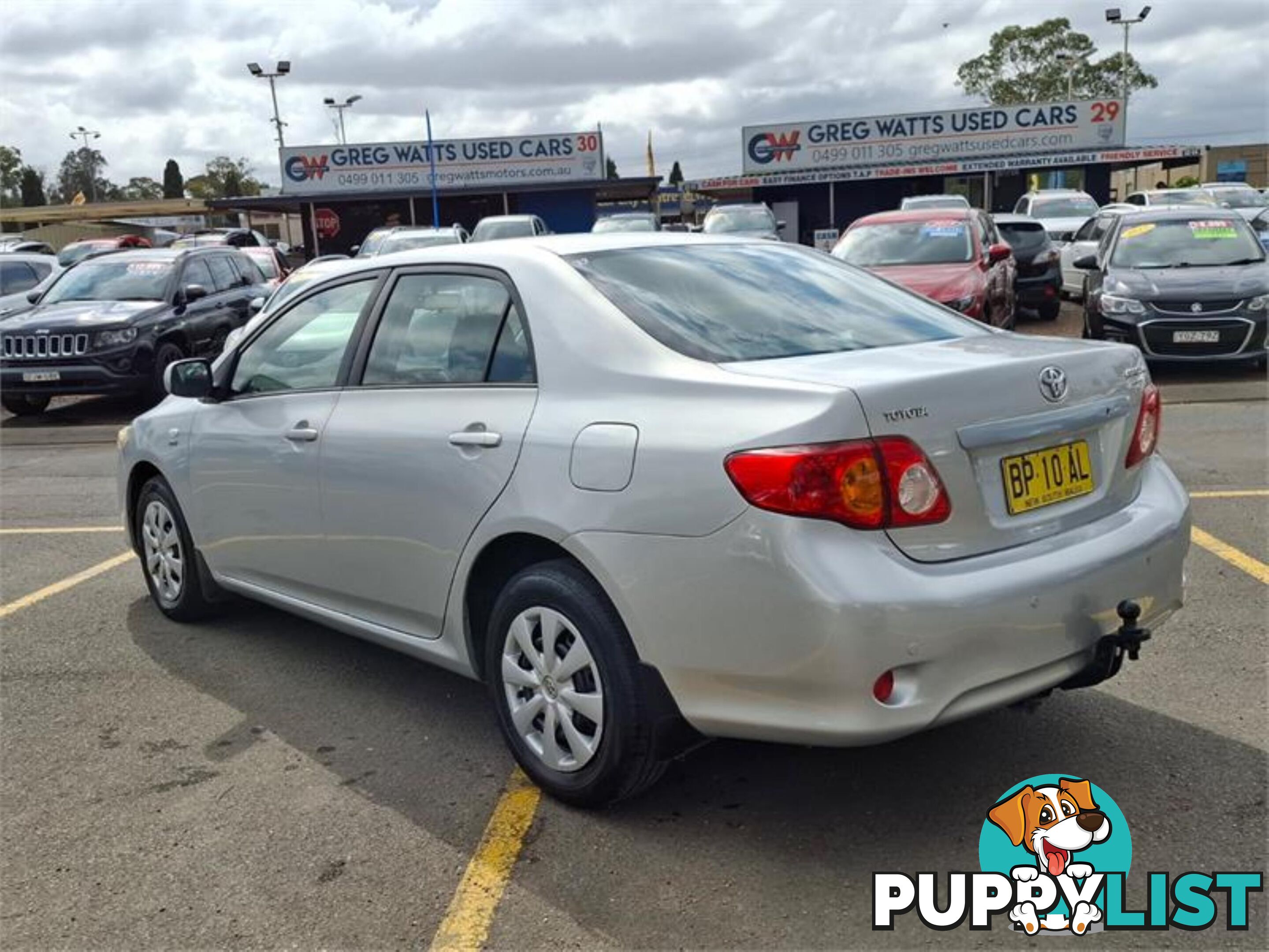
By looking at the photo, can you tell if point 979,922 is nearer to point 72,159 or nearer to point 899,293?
point 899,293

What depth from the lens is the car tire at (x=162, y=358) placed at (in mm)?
12523

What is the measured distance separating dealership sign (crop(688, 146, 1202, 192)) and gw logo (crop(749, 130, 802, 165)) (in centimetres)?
46

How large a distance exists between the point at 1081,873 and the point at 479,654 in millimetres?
1839

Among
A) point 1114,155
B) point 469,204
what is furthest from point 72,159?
point 1114,155

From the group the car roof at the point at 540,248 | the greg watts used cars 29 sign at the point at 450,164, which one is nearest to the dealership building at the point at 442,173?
the greg watts used cars 29 sign at the point at 450,164

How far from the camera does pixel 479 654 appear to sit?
3.79 metres

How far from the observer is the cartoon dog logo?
2912mm

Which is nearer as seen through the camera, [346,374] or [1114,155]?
[346,374]

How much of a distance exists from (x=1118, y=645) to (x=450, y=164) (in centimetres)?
3544

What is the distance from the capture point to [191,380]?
4832 millimetres

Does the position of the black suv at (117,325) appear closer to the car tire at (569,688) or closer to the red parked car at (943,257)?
the red parked car at (943,257)

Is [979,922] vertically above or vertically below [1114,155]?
below

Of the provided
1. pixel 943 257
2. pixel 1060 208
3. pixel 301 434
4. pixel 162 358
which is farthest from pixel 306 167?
pixel 301 434

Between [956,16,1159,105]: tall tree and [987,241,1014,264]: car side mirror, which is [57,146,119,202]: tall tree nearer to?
[956,16,1159,105]: tall tree
